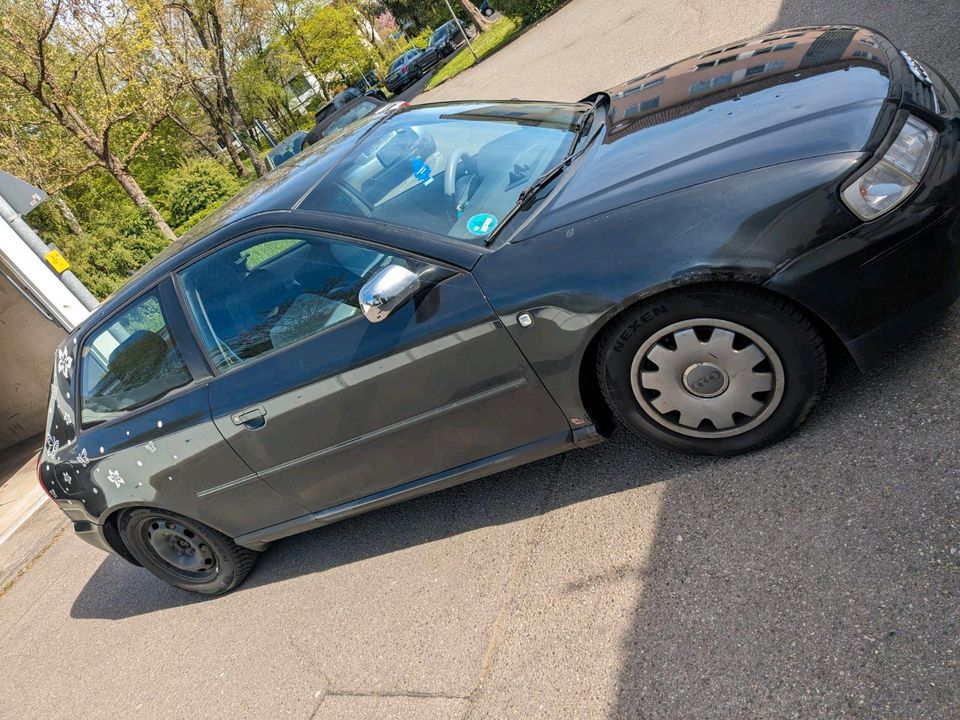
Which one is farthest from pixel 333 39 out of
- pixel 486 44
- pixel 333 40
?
pixel 486 44

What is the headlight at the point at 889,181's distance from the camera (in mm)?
→ 2527

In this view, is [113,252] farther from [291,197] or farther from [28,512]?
[291,197]

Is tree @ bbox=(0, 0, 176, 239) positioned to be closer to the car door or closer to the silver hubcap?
the car door

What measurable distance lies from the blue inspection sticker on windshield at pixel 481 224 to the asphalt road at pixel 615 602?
1.18 meters

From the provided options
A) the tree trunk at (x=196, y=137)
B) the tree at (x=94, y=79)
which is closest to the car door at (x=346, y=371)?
the tree at (x=94, y=79)

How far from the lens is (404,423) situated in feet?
10.6

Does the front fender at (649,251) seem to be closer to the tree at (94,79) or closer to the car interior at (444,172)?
the car interior at (444,172)

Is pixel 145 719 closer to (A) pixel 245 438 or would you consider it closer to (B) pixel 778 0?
(A) pixel 245 438

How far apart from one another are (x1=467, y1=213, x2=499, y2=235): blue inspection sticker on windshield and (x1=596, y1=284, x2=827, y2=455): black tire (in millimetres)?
631

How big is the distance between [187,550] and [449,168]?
2.55 metres

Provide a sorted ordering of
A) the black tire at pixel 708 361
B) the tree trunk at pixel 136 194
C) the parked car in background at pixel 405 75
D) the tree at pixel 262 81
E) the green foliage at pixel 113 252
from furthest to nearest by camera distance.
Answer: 1. the tree at pixel 262 81
2. the parked car in background at pixel 405 75
3. the tree trunk at pixel 136 194
4. the green foliage at pixel 113 252
5. the black tire at pixel 708 361

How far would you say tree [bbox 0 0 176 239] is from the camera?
14.7 meters

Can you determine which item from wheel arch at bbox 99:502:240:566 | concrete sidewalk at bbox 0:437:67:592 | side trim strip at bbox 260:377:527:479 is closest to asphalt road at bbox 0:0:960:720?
wheel arch at bbox 99:502:240:566

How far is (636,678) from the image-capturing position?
2.46 meters
